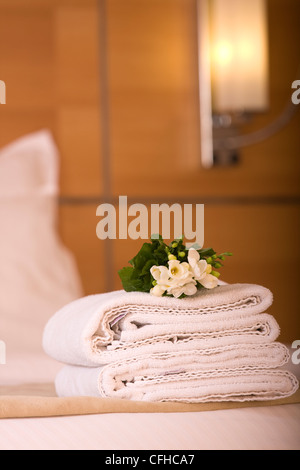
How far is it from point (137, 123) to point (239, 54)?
1.39 ft

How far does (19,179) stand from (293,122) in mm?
1052

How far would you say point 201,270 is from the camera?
1.06 m

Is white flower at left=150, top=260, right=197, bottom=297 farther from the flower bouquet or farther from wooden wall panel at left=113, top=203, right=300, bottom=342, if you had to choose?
wooden wall panel at left=113, top=203, right=300, bottom=342

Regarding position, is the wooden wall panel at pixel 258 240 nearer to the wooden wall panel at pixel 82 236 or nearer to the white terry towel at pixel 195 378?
the wooden wall panel at pixel 82 236

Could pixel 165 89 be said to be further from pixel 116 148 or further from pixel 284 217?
pixel 284 217

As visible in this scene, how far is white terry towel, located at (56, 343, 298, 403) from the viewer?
100cm

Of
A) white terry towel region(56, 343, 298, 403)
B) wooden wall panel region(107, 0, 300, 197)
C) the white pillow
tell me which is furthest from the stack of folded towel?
wooden wall panel region(107, 0, 300, 197)

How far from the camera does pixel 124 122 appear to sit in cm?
253

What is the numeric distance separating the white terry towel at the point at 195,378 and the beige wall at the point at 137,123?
1391 millimetres

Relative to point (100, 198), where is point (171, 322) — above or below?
below

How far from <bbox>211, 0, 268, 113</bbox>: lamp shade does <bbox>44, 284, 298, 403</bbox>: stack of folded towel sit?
4.89 feet

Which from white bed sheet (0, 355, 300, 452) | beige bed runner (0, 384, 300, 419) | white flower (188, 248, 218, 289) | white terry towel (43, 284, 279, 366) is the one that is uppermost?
white flower (188, 248, 218, 289)

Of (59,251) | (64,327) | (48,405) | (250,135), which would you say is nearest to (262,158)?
(250,135)

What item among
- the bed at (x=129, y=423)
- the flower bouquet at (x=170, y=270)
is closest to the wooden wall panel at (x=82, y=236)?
the bed at (x=129, y=423)
